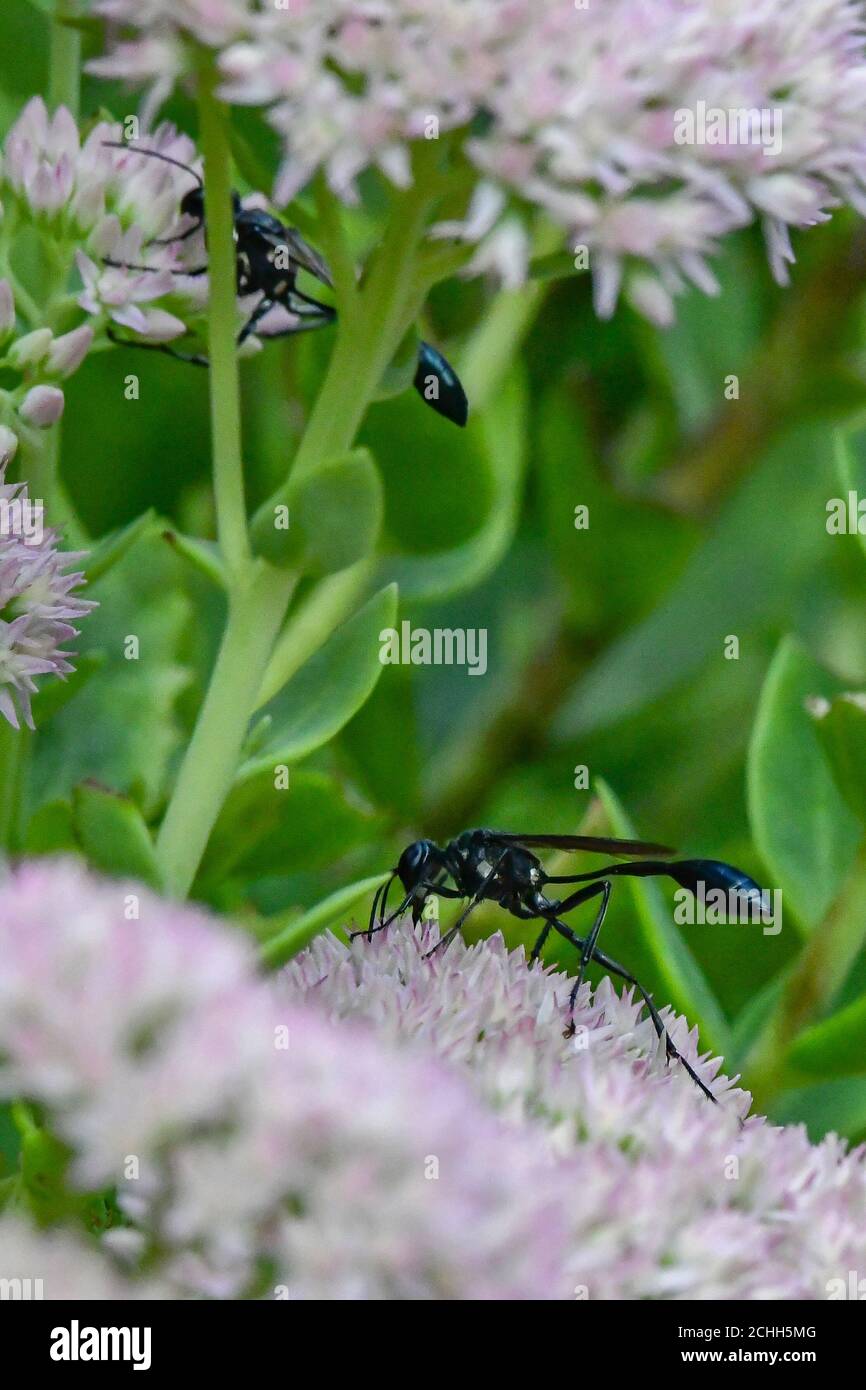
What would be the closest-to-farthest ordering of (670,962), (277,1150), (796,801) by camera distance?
(277,1150) < (670,962) < (796,801)

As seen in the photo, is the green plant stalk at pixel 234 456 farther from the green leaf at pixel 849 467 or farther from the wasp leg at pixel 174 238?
the green leaf at pixel 849 467

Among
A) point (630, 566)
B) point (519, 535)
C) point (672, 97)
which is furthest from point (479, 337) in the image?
point (672, 97)

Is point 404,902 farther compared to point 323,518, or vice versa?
point 404,902

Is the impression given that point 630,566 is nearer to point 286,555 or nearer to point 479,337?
point 479,337

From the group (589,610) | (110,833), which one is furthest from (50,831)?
(589,610)

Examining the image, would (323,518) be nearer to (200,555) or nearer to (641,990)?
(200,555)

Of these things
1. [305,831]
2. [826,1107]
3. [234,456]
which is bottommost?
[826,1107]

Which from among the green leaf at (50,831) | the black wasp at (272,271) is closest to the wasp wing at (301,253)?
the black wasp at (272,271)
